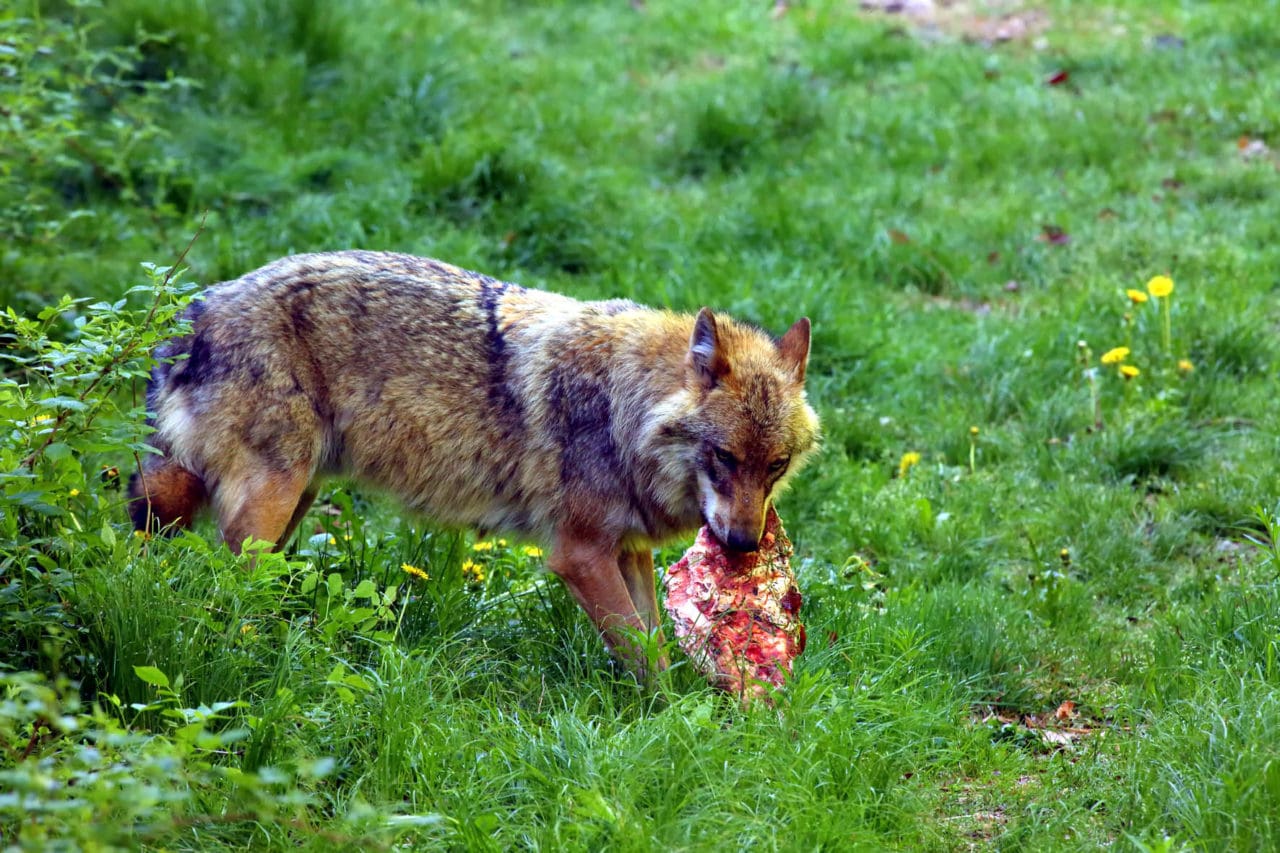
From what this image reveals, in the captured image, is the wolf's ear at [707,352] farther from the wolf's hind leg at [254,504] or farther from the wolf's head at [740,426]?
the wolf's hind leg at [254,504]

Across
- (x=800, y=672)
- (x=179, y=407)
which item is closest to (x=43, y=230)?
(x=179, y=407)

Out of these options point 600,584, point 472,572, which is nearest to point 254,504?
point 472,572

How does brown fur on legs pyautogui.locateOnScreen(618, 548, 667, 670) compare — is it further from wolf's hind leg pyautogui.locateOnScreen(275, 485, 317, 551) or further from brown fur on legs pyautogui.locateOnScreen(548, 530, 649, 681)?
wolf's hind leg pyautogui.locateOnScreen(275, 485, 317, 551)

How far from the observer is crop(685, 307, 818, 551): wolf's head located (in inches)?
181

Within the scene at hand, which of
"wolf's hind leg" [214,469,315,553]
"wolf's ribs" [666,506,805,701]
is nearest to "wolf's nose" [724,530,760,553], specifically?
"wolf's ribs" [666,506,805,701]

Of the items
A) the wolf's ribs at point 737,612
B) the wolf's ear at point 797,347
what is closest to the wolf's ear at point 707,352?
the wolf's ear at point 797,347

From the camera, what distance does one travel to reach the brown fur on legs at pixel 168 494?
4.90 m

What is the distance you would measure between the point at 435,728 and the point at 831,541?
9.28 ft

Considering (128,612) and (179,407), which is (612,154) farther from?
(128,612)

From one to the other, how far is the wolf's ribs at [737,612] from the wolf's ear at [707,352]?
0.55m

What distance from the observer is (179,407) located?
4.92m

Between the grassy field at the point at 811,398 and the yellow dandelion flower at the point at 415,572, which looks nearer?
the grassy field at the point at 811,398

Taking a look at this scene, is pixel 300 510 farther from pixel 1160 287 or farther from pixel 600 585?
pixel 1160 287

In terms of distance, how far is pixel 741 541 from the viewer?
448cm
